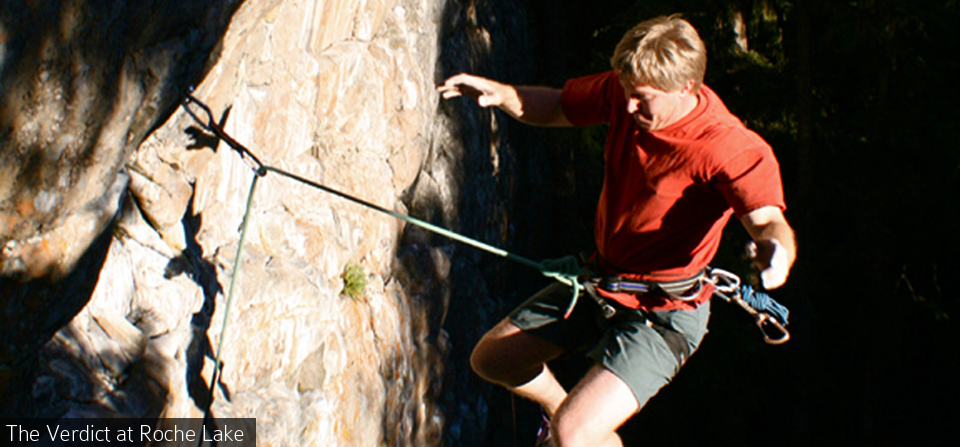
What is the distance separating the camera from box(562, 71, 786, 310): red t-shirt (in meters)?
2.50

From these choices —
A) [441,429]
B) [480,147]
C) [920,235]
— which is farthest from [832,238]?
[441,429]

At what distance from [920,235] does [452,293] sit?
5.92m

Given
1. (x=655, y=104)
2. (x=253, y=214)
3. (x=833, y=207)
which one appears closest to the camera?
(x=655, y=104)

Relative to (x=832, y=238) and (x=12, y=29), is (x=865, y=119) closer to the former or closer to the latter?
(x=832, y=238)

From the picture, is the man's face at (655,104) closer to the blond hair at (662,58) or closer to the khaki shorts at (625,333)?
the blond hair at (662,58)

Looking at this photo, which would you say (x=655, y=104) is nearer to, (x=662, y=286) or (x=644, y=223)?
(x=644, y=223)

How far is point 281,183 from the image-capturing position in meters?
4.07

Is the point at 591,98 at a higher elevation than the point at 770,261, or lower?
higher

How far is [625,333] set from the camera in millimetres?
2947

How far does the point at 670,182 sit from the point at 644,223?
21cm

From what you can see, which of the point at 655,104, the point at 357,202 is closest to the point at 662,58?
the point at 655,104

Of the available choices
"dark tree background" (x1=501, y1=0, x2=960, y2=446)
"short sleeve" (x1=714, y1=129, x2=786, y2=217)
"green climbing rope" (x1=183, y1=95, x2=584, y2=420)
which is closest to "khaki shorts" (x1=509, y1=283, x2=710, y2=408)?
"green climbing rope" (x1=183, y1=95, x2=584, y2=420)

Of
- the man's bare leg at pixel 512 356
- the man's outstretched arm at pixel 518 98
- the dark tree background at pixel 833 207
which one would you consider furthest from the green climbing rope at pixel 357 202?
the dark tree background at pixel 833 207

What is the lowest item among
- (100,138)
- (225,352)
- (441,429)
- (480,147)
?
(441,429)
